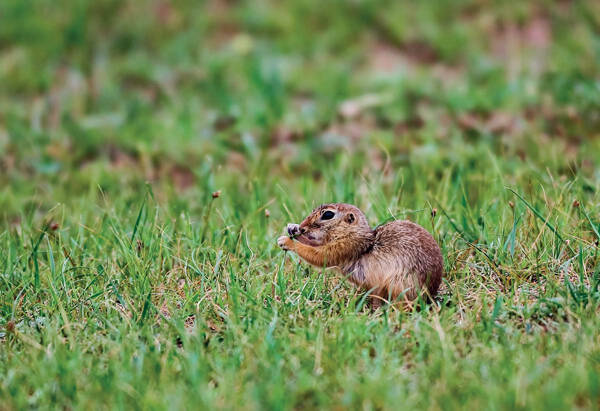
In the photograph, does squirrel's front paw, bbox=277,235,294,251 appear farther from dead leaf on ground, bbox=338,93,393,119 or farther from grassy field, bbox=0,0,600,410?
dead leaf on ground, bbox=338,93,393,119

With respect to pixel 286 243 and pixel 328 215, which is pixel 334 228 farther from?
pixel 286 243

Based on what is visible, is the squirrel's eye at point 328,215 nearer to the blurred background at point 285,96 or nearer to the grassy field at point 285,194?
the grassy field at point 285,194

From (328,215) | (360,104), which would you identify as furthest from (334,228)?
(360,104)

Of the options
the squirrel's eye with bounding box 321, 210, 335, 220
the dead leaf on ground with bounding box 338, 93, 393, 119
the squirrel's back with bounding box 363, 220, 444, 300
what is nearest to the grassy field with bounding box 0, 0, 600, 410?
the dead leaf on ground with bounding box 338, 93, 393, 119

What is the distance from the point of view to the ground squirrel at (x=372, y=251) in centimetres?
343

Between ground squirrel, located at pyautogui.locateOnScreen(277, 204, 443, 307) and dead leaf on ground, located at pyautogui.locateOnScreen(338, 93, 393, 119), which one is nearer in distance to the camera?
ground squirrel, located at pyautogui.locateOnScreen(277, 204, 443, 307)

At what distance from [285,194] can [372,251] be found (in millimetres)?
876

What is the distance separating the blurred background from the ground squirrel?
832 millimetres

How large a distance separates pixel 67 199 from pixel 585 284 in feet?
11.4

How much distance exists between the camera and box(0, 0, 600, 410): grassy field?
3.01 meters

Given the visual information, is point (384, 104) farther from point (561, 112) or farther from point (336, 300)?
point (336, 300)

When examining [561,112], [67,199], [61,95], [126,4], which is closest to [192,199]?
[67,199]

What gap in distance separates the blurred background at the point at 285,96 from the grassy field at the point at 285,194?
0.02 metres

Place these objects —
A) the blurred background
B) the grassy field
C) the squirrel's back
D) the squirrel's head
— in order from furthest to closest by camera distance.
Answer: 1. the blurred background
2. the squirrel's head
3. the squirrel's back
4. the grassy field
